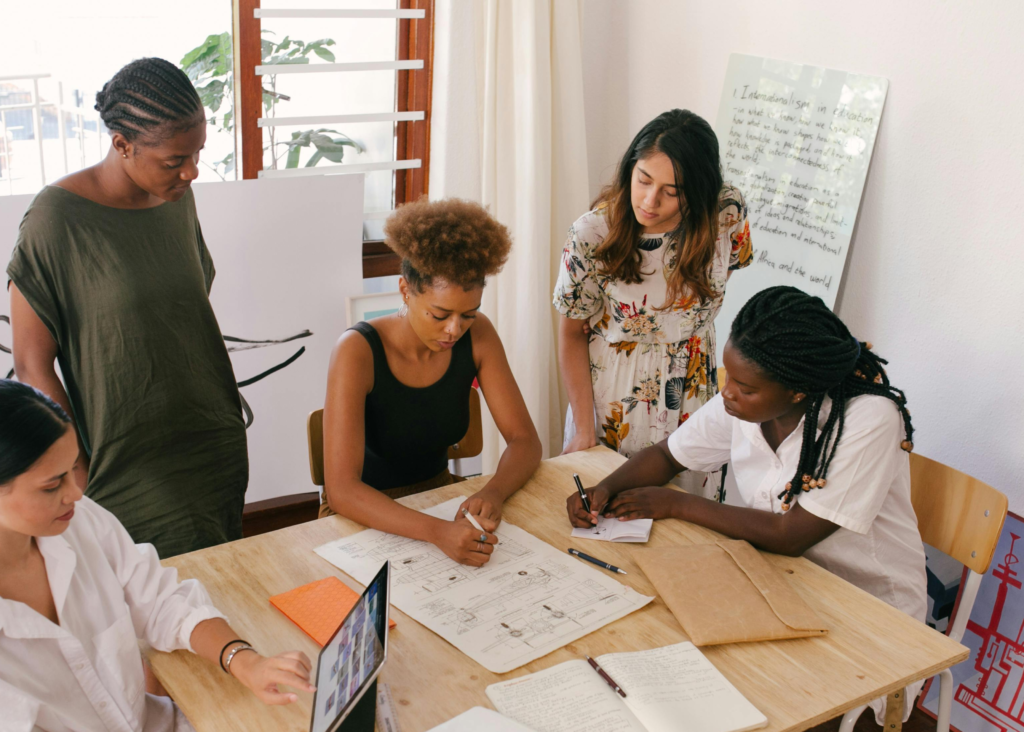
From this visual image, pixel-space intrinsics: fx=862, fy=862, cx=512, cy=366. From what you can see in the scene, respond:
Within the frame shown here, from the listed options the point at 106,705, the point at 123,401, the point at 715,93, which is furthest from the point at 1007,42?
the point at 106,705

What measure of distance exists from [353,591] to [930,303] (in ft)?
5.58

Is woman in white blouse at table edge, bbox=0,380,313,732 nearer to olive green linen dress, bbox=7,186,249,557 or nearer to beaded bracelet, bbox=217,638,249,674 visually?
beaded bracelet, bbox=217,638,249,674

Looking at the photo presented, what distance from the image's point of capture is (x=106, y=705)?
1245 mm

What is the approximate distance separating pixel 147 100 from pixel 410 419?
0.83m

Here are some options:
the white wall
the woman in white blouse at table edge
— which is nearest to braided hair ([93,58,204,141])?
the woman in white blouse at table edge

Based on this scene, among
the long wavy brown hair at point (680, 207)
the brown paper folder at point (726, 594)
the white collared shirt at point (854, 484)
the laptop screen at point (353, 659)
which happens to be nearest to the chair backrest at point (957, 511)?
the white collared shirt at point (854, 484)

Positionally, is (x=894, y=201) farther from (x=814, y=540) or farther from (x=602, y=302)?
(x=814, y=540)

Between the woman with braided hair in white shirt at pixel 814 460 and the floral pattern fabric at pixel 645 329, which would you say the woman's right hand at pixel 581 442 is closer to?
the floral pattern fabric at pixel 645 329

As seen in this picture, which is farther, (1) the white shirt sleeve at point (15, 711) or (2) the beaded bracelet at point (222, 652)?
(2) the beaded bracelet at point (222, 652)

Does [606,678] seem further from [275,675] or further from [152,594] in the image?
[152,594]

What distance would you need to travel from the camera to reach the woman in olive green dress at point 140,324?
1.58m

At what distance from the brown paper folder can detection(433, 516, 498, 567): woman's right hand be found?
28cm

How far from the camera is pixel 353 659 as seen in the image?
1.02 m

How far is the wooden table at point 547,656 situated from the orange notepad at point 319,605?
2cm
